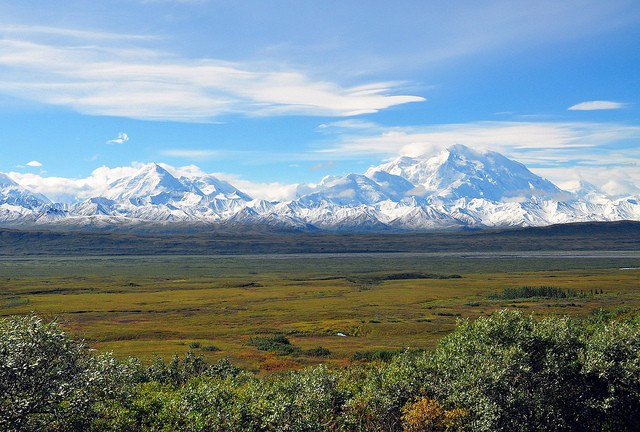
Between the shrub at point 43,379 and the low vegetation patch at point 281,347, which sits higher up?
the shrub at point 43,379

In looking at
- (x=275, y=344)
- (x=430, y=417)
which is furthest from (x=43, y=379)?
(x=275, y=344)

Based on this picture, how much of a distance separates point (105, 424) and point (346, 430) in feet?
67.2

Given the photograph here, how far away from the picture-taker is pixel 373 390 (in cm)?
5131

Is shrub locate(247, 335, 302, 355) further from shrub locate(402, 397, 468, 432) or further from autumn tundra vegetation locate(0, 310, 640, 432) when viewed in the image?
shrub locate(402, 397, 468, 432)

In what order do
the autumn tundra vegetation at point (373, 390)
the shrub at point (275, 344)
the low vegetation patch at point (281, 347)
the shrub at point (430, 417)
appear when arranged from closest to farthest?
the autumn tundra vegetation at point (373, 390) → the shrub at point (430, 417) → the low vegetation patch at point (281, 347) → the shrub at point (275, 344)

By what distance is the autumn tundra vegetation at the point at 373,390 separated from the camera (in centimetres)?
3931

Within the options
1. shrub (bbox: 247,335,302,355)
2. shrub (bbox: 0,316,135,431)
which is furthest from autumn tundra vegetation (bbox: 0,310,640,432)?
shrub (bbox: 247,335,302,355)

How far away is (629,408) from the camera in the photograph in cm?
5850

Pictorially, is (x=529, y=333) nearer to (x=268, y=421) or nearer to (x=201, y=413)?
(x=268, y=421)

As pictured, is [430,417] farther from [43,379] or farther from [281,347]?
[281,347]

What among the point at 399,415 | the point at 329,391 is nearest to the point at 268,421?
the point at 329,391

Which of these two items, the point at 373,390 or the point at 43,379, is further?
the point at 373,390

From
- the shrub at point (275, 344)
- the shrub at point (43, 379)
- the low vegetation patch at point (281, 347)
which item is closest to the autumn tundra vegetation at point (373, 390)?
the shrub at point (43, 379)

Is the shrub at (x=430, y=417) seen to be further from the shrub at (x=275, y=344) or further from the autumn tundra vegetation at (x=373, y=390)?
the shrub at (x=275, y=344)
